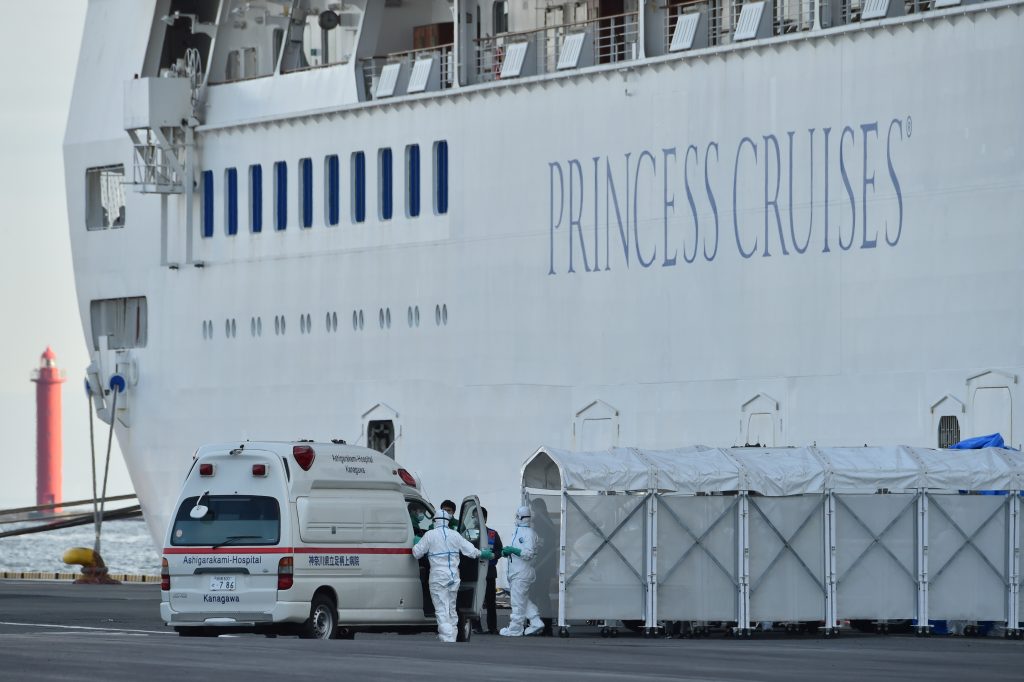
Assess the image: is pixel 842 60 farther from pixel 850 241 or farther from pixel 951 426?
pixel 951 426

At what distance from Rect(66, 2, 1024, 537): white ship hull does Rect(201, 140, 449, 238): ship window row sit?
181 millimetres

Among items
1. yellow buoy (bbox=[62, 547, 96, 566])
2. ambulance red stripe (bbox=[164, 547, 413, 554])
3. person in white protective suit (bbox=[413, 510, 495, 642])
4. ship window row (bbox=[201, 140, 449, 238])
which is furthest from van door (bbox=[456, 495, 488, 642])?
yellow buoy (bbox=[62, 547, 96, 566])

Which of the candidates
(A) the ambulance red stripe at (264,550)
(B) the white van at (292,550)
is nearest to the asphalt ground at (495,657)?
(B) the white van at (292,550)

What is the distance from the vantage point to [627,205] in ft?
103

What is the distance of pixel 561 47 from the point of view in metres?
33.2

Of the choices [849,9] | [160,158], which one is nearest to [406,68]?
[160,158]

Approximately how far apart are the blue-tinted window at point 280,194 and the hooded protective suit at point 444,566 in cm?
1556

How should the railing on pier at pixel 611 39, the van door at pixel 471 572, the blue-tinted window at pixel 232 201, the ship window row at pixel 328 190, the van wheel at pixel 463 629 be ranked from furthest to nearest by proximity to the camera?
1. the blue-tinted window at pixel 232 201
2. the ship window row at pixel 328 190
3. the railing on pier at pixel 611 39
4. the van door at pixel 471 572
5. the van wheel at pixel 463 629

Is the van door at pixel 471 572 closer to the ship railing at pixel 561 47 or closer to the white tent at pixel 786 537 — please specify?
the white tent at pixel 786 537

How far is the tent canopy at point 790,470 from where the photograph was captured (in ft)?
77.3

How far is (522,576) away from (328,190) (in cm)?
1381

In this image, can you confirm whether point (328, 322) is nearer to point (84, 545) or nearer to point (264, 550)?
point (264, 550)

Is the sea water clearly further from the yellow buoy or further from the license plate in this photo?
the license plate

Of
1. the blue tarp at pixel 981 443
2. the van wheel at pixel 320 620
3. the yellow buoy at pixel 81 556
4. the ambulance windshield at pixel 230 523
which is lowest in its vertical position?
the yellow buoy at pixel 81 556
